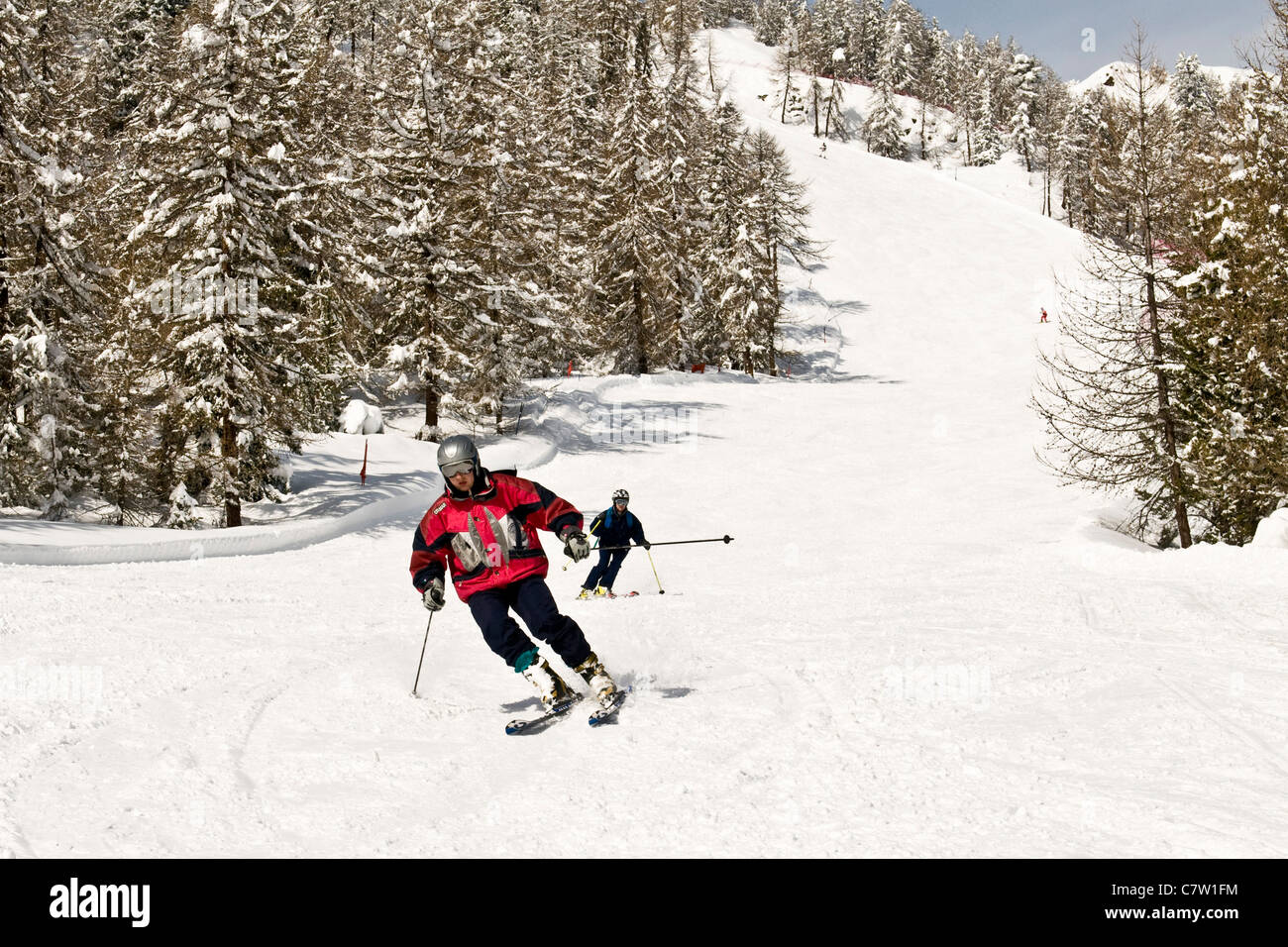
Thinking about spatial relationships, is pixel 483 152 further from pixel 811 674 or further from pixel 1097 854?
pixel 1097 854

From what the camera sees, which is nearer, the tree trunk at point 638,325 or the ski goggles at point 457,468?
the ski goggles at point 457,468

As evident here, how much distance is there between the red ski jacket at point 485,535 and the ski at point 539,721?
3.01 feet

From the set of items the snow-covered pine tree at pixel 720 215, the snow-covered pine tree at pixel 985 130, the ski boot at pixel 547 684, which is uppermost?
the snow-covered pine tree at pixel 985 130

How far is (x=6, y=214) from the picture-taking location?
16.1 meters

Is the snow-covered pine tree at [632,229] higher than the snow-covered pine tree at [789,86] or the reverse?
the reverse

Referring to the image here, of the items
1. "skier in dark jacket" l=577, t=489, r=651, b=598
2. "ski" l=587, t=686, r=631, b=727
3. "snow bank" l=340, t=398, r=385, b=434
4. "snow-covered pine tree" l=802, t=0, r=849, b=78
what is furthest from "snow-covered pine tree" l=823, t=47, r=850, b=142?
"ski" l=587, t=686, r=631, b=727

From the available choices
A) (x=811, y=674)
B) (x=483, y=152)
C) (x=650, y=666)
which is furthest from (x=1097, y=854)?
(x=483, y=152)

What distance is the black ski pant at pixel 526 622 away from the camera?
5996 mm

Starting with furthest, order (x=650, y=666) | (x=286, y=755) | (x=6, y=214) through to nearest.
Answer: (x=6, y=214) → (x=650, y=666) → (x=286, y=755)

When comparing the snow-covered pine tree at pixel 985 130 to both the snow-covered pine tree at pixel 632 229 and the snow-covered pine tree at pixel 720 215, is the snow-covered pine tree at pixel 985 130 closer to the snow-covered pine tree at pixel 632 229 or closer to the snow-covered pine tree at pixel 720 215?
the snow-covered pine tree at pixel 720 215

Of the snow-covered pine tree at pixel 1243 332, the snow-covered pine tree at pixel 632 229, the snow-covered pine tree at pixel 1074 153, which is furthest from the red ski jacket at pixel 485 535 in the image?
the snow-covered pine tree at pixel 1074 153

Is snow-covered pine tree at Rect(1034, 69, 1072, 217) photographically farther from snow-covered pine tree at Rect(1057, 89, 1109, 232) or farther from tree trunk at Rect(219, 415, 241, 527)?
tree trunk at Rect(219, 415, 241, 527)

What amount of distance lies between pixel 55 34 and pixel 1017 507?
2565 centimetres

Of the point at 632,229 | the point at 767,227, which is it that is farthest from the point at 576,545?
the point at 767,227
